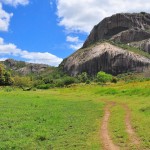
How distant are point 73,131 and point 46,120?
15.9 feet

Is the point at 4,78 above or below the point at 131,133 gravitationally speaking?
above

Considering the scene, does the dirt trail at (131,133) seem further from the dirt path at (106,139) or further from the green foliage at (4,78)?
the green foliage at (4,78)

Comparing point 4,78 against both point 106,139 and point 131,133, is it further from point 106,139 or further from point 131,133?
point 106,139

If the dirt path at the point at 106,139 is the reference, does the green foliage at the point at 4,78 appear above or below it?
above

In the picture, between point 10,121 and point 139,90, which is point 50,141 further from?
point 139,90

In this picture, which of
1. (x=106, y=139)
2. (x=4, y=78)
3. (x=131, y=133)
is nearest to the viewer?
(x=106, y=139)

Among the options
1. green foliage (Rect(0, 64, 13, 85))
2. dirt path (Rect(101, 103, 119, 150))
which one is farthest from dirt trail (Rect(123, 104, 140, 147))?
green foliage (Rect(0, 64, 13, 85))

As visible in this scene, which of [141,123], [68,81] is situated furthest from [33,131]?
[68,81]

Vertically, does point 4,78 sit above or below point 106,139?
above

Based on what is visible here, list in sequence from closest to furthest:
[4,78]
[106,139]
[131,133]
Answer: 1. [106,139]
2. [131,133]
3. [4,78]

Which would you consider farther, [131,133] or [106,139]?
[131,133]

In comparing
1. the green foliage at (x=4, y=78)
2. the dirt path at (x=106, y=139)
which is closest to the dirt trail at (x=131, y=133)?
the dirt path at (x=106, y=139)

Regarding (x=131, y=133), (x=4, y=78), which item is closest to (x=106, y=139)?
(x=131, y=133)

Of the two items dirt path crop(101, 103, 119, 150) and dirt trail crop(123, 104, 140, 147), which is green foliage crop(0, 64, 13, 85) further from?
dirt path crop(101, 103, 119, 150)
